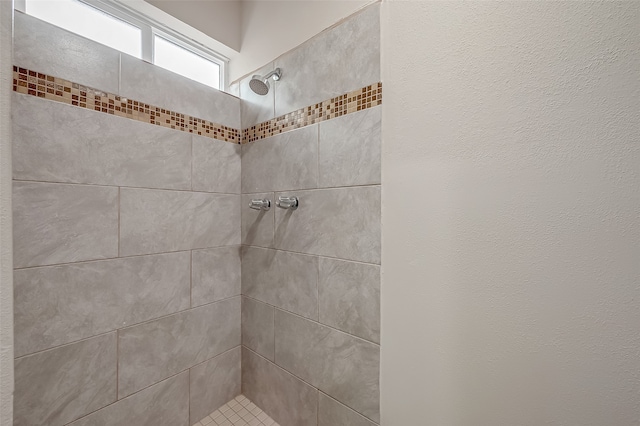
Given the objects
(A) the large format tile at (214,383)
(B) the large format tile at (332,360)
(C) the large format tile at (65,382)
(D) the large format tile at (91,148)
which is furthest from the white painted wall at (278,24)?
(A) the large format tile at (214,383)

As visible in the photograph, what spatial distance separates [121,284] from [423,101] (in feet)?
4.46

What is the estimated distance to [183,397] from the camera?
1.24 meters

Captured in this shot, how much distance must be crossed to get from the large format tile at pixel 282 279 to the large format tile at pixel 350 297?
0.19 feet

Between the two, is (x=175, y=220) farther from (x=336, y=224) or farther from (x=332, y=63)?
(x=332, y=63)

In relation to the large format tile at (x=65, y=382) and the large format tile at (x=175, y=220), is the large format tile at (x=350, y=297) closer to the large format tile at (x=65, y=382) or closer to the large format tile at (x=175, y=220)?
the large format tile at (x=175, y=220)

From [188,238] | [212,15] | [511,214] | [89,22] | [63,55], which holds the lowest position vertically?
[188,238]

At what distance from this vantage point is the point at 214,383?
136 cm

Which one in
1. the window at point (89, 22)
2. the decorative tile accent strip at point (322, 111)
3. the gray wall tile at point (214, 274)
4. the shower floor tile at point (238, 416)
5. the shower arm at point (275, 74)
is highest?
the window at point (89, 22)

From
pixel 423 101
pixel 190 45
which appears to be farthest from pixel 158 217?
pixel 423 101

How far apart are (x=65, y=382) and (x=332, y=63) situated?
159 cm

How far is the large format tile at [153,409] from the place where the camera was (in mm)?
1013

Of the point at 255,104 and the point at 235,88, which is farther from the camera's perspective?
the point at 235,88

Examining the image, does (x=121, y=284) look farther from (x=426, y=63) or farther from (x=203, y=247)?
(x=426, y=63)

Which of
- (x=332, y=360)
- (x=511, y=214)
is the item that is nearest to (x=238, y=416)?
(x=332, y=360)
